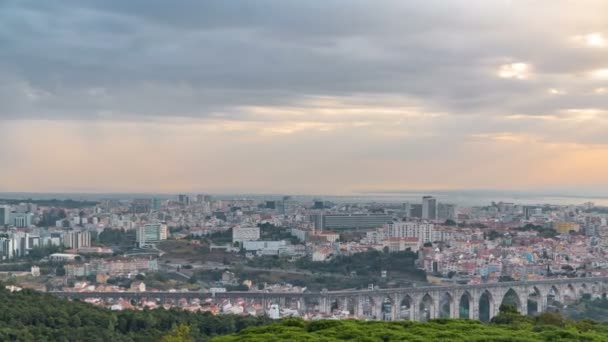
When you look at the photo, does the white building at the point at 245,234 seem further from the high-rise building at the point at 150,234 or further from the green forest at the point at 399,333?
the green forest at the point at 399,333

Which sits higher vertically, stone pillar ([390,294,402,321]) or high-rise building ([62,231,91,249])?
high-rise building ([62,231,91,249])

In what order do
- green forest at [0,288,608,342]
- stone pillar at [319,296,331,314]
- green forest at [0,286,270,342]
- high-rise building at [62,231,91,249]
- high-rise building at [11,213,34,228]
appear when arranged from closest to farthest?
green forest at [0,288,608,342]
green forest at [0,286,270,342]
stone pillar at [319,296,331,314]
high-rise building at [62,231,91,249]
high-rise building at [11,213,34,228]

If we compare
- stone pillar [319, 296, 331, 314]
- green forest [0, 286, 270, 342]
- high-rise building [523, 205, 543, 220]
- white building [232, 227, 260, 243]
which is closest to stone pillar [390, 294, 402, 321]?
stone pillar [319, 296, 331, 314]

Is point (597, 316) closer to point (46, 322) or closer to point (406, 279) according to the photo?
point (406, 279)

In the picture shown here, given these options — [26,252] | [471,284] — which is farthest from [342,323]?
[26,252]

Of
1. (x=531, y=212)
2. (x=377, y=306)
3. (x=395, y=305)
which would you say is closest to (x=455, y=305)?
(x=395, y=305)

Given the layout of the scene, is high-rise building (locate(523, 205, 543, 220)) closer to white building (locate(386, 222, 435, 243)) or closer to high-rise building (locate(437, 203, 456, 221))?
high-rise building (locate(437, 203, 456, 221))

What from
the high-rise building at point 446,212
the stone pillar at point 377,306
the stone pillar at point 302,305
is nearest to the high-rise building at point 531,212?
the high-rise building at point 446,212
